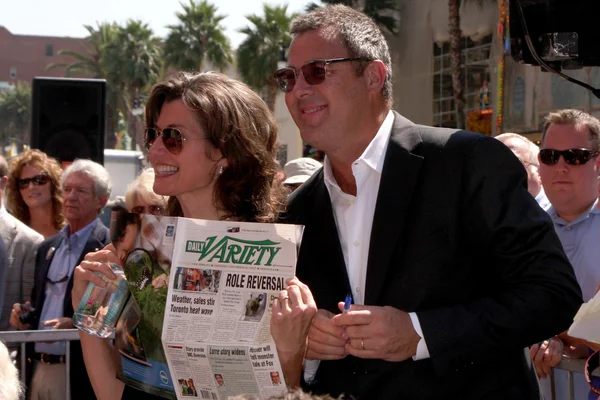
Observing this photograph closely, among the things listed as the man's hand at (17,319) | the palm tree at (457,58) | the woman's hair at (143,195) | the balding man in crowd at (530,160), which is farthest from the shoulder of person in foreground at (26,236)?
the palm tree at (457,58)

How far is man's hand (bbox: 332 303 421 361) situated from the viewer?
2.24 meters

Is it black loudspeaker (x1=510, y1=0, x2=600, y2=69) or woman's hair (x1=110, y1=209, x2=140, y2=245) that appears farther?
black loudspeaker (x1=510, y1=0, x2=600, y2=69)

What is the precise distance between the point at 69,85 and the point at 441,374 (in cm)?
899

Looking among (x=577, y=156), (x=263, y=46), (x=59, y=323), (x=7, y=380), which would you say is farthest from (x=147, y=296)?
(x=263, y=46)

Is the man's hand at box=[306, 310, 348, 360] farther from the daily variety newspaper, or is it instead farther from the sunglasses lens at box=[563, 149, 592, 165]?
the sunglasses lens at box=[563, 149, 592, 165]

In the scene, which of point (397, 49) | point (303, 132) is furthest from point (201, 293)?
point (397, 49)

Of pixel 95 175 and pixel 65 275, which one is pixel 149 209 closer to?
pixel 65 275

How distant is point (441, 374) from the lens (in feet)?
7.76

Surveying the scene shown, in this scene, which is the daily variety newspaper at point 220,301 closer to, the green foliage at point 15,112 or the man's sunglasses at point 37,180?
the man's sunglasses at point 37,180

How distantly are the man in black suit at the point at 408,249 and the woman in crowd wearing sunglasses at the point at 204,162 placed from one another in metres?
0.19

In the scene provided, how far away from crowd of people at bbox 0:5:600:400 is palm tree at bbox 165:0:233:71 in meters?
47.9

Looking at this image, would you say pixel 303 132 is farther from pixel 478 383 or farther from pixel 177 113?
pixel 478 383

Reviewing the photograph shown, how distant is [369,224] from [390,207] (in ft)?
0.35

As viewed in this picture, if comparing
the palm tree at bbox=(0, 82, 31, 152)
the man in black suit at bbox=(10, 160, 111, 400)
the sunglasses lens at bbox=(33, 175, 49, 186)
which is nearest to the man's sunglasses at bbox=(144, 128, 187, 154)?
the man in black suit at bbox=(10, 160, 111, 400)
